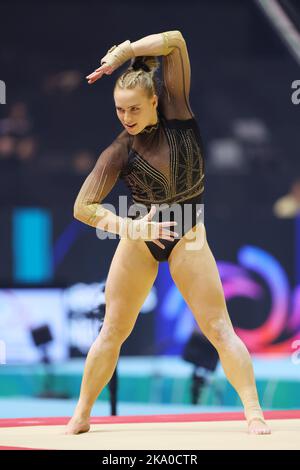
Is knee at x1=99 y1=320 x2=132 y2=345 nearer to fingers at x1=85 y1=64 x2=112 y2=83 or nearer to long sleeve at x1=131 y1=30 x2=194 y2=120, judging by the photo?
long sleeve at x1=131 y1=30 x2=194 y2=120

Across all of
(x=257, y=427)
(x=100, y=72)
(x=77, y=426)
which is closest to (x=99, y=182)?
(x=100, y=72)

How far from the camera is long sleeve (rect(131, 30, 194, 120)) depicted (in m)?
3.78

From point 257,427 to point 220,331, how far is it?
391 mm

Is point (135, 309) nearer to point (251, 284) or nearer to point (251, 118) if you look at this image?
point (251, 284)

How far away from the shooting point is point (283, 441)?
3.59 m

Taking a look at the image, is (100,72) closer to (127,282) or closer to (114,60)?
(114,60)

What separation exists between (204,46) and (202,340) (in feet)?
9.84

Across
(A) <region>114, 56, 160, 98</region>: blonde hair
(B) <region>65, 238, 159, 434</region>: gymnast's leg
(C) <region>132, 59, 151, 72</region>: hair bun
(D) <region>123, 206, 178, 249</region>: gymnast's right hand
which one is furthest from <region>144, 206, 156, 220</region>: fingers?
(C) <region>132, 59, 151, 72</region>: hair bun

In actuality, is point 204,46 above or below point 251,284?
above

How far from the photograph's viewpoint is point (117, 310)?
396 centimetres

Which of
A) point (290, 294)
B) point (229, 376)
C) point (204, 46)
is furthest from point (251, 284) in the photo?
point (229, 376)

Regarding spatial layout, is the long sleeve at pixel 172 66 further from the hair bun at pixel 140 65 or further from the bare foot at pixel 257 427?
the bare foot at pixel 257 427

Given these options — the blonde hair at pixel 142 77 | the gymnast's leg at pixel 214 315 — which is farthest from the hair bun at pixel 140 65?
the gymnast's leg at pixel 214 315

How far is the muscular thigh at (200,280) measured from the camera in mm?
3898
